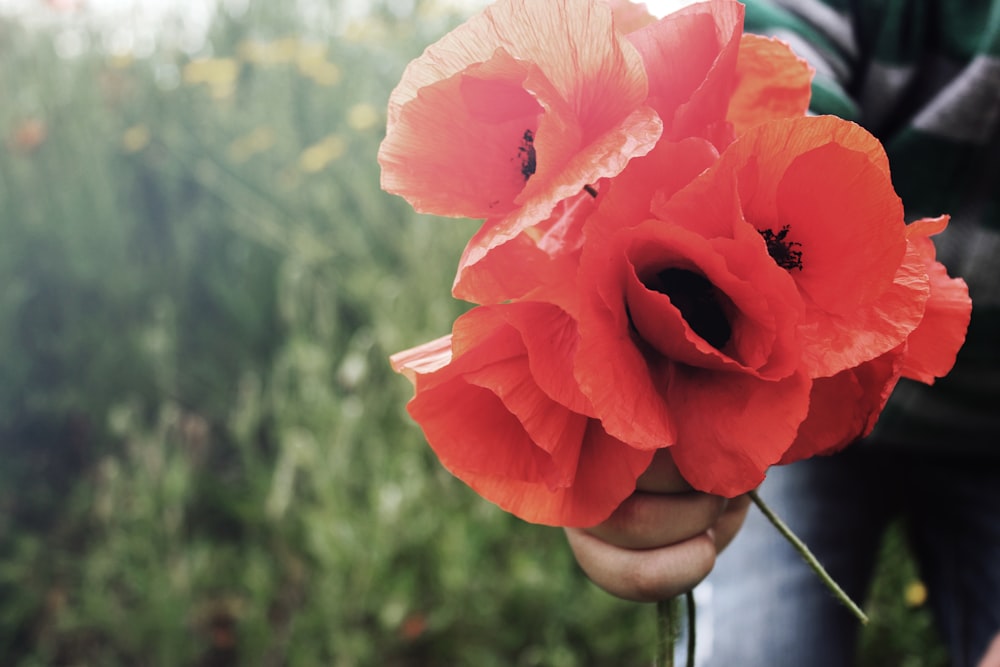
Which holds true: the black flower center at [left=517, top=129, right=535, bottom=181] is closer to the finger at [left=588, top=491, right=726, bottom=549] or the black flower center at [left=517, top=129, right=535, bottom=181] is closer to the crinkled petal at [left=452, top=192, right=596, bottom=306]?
the crinkled petal at [left=452, top=192, right=596, bottom=306]

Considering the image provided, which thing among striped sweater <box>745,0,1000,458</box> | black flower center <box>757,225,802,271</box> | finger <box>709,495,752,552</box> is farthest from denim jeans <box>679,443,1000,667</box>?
black flower center <box>757,225,802,271</box>

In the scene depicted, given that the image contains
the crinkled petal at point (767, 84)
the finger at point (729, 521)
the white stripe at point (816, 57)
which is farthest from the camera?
the white stripe at point (816, 57)

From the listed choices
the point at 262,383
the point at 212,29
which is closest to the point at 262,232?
the point at 262,383

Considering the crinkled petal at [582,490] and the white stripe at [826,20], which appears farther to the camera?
the white stripe at [826,20]

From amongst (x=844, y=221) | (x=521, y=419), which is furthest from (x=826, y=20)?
(x=521, y=419)

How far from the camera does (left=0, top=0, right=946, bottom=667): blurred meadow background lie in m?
1.41

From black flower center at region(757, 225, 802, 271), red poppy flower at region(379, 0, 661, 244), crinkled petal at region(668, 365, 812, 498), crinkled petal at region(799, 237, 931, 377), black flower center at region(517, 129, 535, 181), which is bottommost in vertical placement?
crinkled petal at region(668, 365, 812, 498)

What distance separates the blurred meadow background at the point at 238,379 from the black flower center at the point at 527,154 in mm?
850

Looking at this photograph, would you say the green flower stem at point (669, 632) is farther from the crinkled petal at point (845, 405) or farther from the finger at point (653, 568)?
the crinkled petal at point (845, 405)

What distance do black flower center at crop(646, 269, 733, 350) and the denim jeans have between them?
0.68m

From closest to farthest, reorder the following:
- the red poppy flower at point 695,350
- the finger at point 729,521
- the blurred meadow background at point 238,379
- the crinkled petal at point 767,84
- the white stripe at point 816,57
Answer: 1. the red poppy flower at point 695,350
2. the crinkled petal at point 767,84
3. the finger at point 729,521
4. the white stripe at point 816,57
5. the blurred meadow background at point 238,379

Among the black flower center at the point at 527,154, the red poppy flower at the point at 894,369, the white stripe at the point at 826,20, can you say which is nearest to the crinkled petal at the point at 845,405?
the red poppy flower at the point at 894,369

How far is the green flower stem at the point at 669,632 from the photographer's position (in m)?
0.49

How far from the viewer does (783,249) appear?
46cm
